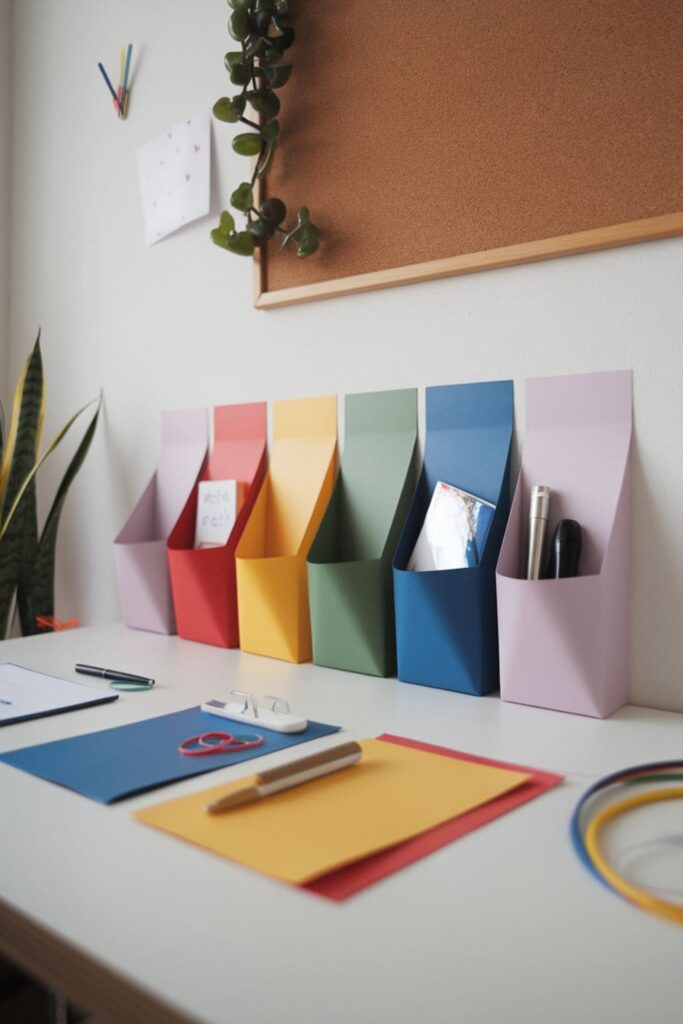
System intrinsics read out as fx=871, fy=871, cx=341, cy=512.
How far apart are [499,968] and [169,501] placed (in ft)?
3.47

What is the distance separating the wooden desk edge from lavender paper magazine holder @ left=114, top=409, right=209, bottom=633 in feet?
2.59

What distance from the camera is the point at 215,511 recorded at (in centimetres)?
126

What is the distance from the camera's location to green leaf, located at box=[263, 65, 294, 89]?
1163mm

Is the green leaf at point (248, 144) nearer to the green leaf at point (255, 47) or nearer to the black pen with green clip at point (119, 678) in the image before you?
the green leaf at point (255, 47)

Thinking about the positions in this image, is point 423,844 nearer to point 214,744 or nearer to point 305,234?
point 214,744

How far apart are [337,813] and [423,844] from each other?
67mm

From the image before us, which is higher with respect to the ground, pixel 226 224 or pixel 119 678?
pixel 226 224

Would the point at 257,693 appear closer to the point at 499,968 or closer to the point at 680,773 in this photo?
the point at 680,773

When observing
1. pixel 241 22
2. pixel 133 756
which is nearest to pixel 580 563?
pixel 133 756

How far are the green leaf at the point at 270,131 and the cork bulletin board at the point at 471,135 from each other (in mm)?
27

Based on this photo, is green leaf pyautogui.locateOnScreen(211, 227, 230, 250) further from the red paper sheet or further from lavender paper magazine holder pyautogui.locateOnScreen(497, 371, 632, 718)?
the red paper sheet

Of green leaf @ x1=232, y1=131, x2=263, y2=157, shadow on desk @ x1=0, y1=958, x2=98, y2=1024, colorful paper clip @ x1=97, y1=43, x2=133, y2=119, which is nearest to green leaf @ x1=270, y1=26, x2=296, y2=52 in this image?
green leaf @ x1=232, y1=131, x2=263, y2=157

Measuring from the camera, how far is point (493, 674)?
0.93m

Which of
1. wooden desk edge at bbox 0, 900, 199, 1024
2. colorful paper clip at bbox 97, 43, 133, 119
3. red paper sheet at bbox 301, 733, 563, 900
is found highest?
colorful paper clip at bbox 97, 43, 133, 119
